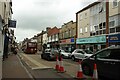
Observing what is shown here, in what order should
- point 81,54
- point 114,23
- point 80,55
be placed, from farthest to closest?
point 114,23, point 80,55, point 81,54

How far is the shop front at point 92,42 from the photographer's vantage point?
36.9 m

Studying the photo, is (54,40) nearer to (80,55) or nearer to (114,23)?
(114,23)

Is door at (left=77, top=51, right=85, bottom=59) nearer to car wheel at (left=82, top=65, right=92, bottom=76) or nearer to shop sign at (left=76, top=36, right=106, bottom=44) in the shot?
shop sign at (left=76, top=36, right=106, bottom=44)

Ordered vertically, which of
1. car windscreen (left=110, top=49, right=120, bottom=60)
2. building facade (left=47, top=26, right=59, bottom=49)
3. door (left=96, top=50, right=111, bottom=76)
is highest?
building facade (left=47, top=26, right=59, bottom=49)

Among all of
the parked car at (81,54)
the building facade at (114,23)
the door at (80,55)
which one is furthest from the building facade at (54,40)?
the door at (80,55)

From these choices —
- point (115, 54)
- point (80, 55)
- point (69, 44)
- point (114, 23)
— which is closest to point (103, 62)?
point (115, 54)

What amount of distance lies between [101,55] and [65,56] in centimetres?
2435

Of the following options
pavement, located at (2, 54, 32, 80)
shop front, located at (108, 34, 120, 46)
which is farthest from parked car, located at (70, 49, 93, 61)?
pavement, located at (2, 54, 32, 80)

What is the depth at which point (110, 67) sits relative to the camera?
12.2 m

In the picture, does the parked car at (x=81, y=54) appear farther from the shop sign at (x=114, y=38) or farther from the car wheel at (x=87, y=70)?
the car wheel at (x=87, y=70)

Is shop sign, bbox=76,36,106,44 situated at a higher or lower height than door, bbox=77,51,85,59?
higher

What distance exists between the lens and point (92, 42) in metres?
40.5

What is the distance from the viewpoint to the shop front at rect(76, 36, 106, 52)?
36.9 meters

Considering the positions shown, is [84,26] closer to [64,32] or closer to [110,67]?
[64,32]
